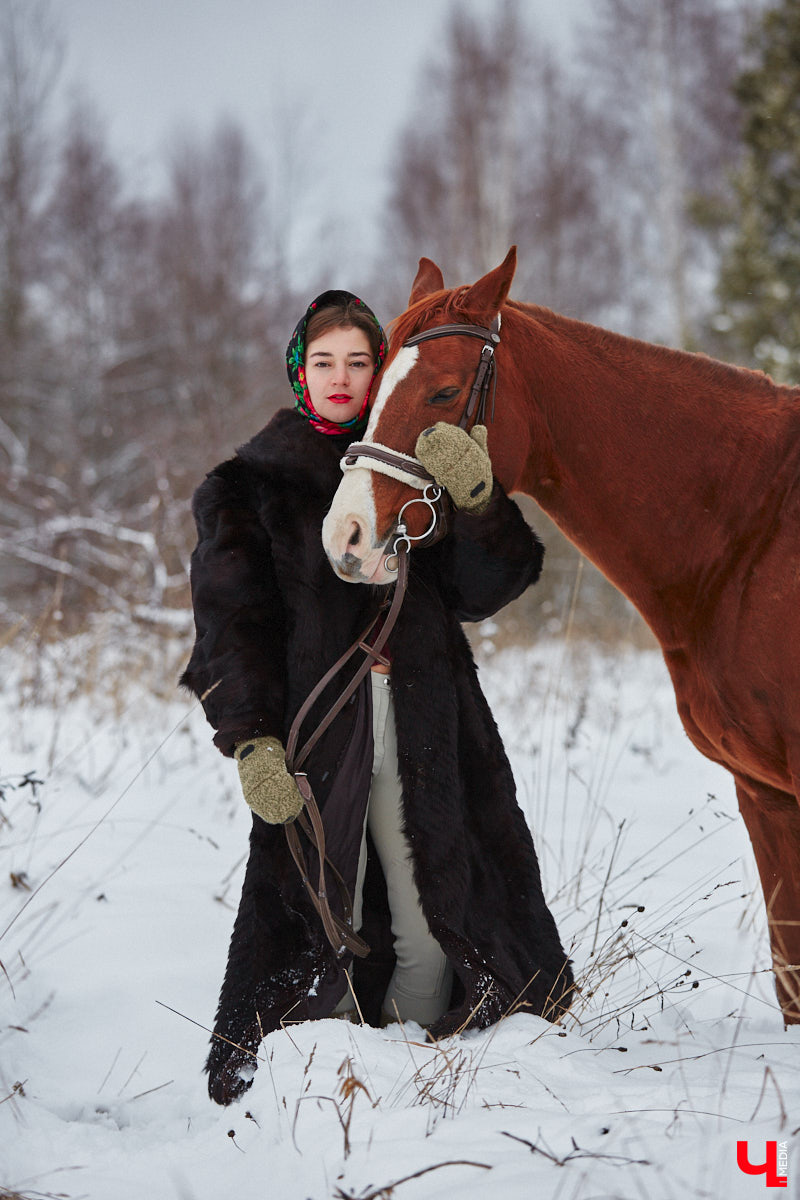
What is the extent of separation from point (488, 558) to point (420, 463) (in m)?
0.33

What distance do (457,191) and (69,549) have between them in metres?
7.36

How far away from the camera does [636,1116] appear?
1.54 meters

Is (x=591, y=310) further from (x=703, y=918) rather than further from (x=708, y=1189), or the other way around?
(x=708, y=1189)

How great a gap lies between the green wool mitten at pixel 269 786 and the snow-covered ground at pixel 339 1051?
1.57 feet

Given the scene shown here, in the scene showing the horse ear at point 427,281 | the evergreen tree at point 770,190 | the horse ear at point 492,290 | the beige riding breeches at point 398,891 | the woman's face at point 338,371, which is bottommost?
the beige riding breeches at point 398,891

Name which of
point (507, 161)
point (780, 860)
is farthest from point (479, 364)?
point (507, 161)

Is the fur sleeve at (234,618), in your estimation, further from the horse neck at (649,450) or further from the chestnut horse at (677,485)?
the horse neck at (649,450)

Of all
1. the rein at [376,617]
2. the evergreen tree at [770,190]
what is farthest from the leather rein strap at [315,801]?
the evergreen tree at [770,190]

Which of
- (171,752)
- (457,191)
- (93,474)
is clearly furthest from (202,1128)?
(457,191)

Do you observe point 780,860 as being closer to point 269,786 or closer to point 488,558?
point 488,558

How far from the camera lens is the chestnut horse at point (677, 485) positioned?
191 centimetres

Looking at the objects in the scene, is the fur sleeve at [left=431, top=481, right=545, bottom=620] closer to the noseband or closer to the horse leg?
the noseband

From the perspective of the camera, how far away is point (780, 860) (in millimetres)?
2172

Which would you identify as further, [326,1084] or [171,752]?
[171,752]
